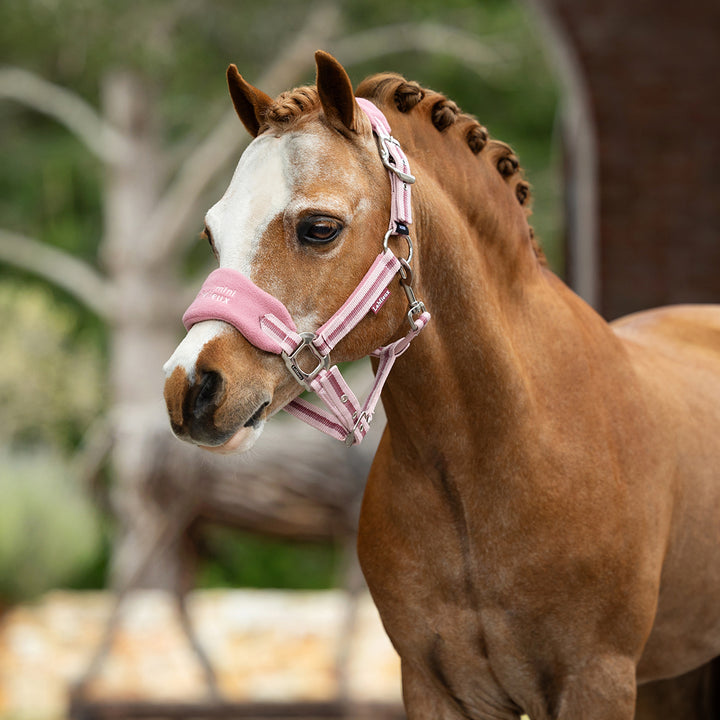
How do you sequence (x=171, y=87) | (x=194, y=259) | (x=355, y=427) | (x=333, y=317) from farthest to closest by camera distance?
(x=194, y=259), (x=171, y=87), (x=355, y=427), (x=333, y=317)

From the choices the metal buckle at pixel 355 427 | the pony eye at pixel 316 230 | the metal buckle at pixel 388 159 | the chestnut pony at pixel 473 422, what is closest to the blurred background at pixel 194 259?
the metal buckle at pixel 355 427

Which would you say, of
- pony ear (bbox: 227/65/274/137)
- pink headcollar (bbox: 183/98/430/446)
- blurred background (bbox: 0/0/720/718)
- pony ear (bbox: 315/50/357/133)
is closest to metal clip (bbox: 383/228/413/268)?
pink headcollar (bbox: 183/98/430/446)

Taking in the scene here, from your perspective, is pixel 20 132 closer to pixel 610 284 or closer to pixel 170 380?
pixel 610 284

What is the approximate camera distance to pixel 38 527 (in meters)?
7.60

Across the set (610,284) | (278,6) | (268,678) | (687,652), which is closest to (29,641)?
(268,678)

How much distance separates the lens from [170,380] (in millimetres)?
1533

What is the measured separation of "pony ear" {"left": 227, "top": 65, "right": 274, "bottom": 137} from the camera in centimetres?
179

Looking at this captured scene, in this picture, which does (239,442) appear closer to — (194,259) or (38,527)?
(38,527)

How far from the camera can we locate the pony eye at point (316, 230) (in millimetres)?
1610

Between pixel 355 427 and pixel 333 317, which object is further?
pixel 355 427

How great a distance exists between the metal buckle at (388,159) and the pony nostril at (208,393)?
1.65 ft

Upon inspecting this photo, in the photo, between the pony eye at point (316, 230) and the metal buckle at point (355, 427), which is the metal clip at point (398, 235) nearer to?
the pony eye at point (316, 230)

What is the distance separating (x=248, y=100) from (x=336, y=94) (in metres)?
0.27

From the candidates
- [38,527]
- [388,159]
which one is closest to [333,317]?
[388,159]
